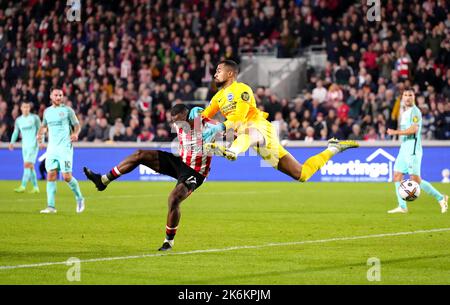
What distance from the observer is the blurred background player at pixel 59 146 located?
1692 centimetres

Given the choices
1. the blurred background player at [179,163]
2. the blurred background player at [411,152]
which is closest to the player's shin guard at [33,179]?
the blurred background player at [411,152]

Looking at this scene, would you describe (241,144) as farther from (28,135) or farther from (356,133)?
(356,133)

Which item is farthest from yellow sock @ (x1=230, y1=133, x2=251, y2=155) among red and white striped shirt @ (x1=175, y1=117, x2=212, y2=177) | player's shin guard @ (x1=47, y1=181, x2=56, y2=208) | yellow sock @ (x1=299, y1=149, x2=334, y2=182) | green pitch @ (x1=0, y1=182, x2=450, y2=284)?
player's shin guard @ (x1=47, y1=181, x2=56, y2=208)

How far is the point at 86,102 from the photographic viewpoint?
106 feet

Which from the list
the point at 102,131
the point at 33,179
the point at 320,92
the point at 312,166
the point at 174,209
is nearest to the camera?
the point at 174,209

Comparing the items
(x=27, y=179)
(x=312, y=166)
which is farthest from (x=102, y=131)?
(x=312, y=166)

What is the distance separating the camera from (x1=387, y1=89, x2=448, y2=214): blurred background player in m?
16.7

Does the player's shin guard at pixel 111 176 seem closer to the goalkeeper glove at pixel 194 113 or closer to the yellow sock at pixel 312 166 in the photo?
the goalkeeper glove at pixel 194 113

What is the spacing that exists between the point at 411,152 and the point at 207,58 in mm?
15925

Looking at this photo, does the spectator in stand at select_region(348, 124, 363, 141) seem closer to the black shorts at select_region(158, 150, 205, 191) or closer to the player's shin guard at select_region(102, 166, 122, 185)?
the black shorts at select_region(158, 150, 205, 191)

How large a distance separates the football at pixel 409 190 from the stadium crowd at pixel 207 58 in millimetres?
11192

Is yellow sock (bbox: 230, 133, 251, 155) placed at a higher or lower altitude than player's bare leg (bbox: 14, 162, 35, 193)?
higher

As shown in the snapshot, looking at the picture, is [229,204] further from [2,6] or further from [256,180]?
[2,6]

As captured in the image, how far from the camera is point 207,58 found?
32.0 meters
